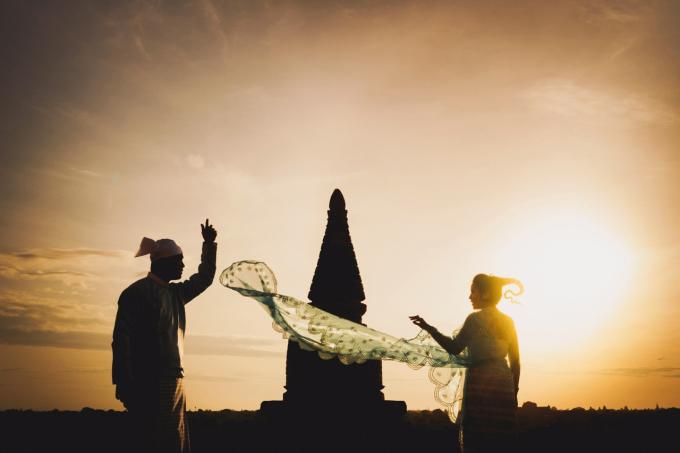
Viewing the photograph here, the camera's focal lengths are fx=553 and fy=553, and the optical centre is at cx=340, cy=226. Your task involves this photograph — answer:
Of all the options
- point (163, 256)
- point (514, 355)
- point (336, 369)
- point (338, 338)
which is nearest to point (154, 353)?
point (163, 256)

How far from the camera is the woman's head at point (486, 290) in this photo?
6.59 meters

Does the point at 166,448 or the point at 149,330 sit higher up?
the point at 149,330

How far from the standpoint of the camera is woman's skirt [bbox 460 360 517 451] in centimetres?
623

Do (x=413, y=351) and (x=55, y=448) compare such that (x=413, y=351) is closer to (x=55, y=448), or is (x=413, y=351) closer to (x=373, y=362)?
(x=373, y=362)

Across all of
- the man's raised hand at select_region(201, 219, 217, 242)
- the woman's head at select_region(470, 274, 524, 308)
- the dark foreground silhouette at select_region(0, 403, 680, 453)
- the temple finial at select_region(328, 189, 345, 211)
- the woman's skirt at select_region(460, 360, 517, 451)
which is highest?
the temple finial at select_region(328, 189, 345, 211)

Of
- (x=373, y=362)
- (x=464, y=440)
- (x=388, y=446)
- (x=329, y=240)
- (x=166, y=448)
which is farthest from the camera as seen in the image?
(x=329, y=240)

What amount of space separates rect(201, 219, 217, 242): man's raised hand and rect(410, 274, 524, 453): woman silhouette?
2.61 metres

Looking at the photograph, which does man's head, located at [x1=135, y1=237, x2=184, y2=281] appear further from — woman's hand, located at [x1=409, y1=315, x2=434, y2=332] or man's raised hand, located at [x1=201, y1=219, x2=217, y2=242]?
woman's hand, located at [x1=409, y1=315, x2=434, y2=332]

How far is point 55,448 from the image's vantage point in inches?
580

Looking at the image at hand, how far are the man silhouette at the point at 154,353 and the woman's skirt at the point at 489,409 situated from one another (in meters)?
3.16

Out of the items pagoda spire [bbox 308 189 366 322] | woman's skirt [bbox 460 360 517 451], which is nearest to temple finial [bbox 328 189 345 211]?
pagoda spire [bbox 308 189 366 322]

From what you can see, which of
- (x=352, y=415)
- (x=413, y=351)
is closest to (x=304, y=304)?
(x=413, y=351)

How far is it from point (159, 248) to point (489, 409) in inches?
163

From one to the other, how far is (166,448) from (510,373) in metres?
3.89
